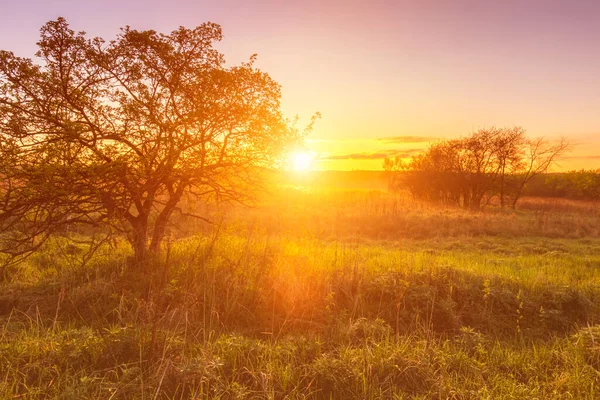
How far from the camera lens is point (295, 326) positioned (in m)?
5.41

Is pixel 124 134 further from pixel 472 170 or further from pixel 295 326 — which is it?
pixel 472 170

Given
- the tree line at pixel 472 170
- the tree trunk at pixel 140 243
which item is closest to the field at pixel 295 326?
the tree trunk at pixel 140 243

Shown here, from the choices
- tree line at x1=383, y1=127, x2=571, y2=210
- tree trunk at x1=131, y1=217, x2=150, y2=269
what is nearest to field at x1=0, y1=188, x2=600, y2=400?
tree trunk at x1=131, y1=217, x2=150, y2=269

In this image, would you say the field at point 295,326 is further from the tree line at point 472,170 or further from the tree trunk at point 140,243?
the tree line at point 472,170

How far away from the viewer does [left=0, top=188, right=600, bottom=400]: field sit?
3.55 metres

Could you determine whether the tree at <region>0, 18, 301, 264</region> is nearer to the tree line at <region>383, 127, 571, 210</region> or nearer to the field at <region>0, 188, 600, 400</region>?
the field at <region>0, 188, 600, 400</region>

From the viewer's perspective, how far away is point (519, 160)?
1110 inches

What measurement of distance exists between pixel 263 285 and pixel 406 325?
8.48 feet

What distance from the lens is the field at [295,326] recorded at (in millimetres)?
3549

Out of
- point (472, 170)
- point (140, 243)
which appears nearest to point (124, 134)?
point (140, 243)

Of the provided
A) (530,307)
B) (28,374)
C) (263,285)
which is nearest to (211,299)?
(263,285)

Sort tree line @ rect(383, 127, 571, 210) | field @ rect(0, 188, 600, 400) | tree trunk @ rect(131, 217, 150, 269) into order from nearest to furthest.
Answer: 1. field @ rect(0, 188, 600, 400)
2. tree trunk @ rect(131, 217, 150, 269)
3. tree line @ rect(383, 127, 571, 210)

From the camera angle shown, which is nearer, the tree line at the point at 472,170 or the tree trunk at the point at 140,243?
the tree trunk at the point at 140,243

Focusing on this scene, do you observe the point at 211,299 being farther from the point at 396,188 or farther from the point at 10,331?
the point at 396,188
